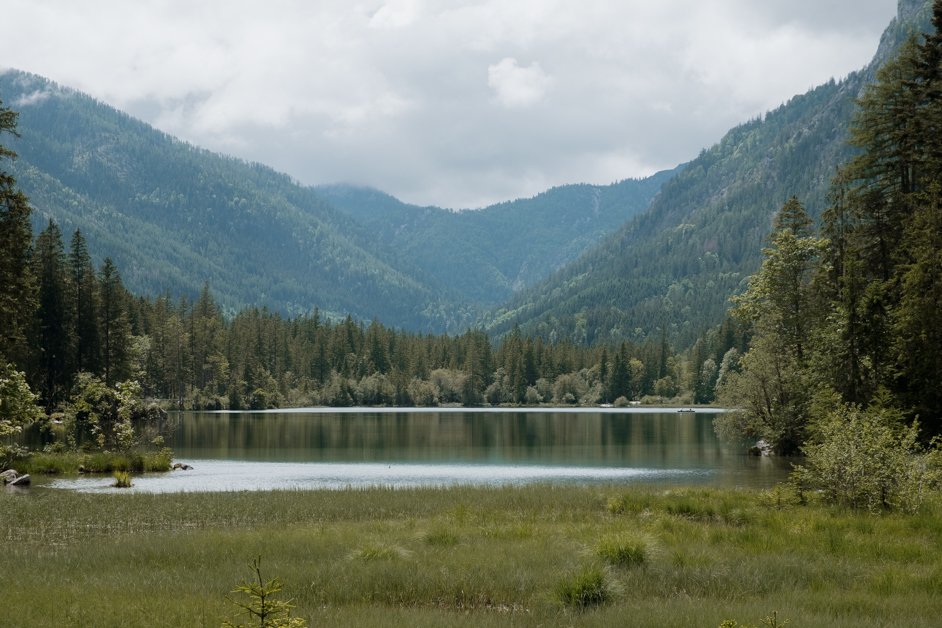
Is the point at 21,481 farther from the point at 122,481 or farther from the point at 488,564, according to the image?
the point at 488,564

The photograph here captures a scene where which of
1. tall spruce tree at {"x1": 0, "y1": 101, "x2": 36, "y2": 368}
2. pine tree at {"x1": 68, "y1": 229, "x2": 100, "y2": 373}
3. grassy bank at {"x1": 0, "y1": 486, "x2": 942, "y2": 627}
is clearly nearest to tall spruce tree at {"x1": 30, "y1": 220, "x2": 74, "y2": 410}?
pine tree at {"x1": 68, "y1": 229, "x2": 100, "y2": 373}

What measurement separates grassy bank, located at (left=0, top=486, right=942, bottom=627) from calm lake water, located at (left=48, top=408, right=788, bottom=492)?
14985mm

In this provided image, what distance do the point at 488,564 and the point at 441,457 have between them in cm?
4927

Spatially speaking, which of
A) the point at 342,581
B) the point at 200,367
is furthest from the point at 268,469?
the point at 200,367

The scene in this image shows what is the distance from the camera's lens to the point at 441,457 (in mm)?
68500

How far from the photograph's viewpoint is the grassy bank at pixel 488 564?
1512 centimetres

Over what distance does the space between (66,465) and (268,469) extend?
12492 millimetres

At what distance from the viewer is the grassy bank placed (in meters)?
Result: 15.1

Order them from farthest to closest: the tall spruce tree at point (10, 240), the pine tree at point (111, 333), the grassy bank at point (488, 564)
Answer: the pine tree at point (111, 333) → the tall spruce tree at point (10, 240) → the grassy bank at point (488, 564)

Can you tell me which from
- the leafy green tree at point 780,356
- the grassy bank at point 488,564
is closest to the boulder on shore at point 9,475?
the grassy bank at point 488,564

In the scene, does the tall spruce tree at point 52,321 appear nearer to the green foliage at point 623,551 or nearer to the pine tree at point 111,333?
the pine tree at point 111,333

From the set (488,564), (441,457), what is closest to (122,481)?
(441,457)

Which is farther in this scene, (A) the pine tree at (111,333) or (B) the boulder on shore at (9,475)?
(A) the pine tree at (111,333)

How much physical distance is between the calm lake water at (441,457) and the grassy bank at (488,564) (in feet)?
49.2
